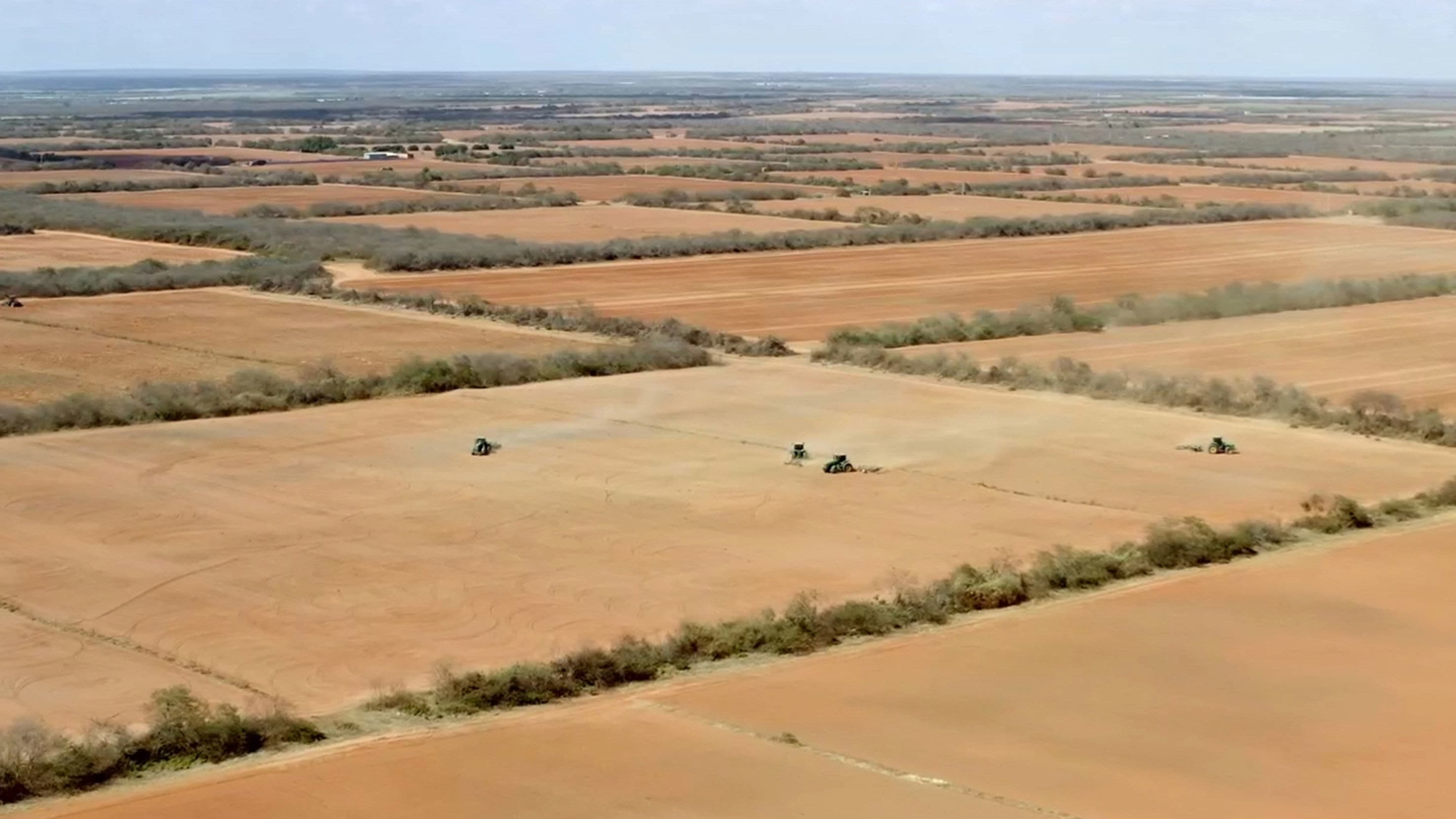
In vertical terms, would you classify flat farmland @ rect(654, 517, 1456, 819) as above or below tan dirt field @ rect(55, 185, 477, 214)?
above

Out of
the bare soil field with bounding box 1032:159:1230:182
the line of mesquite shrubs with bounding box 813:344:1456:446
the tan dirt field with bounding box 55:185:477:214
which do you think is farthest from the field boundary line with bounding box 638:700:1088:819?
the bare soil field with bounding box 1032:159:1230:182

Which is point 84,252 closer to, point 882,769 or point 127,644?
point 127,644

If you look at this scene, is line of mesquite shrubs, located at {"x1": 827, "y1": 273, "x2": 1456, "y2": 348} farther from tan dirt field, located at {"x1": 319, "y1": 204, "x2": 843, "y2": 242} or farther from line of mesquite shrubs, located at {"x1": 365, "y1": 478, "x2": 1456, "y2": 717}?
tan dirt field, located at {"x1": 319, "y1": 204, "x2": 843, "y2": 242}

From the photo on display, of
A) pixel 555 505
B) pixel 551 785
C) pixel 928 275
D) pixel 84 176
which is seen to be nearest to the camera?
pixel 551 785

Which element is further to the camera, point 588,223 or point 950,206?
point 950,206

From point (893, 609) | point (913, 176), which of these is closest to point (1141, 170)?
point (913, 176)

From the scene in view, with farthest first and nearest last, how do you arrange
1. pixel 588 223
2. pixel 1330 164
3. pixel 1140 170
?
pixel 1330 164 → pixel 1140 170 → pixel 588 223

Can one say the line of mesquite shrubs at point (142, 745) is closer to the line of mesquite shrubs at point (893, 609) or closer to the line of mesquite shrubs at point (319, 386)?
the line of mesquite shrubs at point (893, 609)
